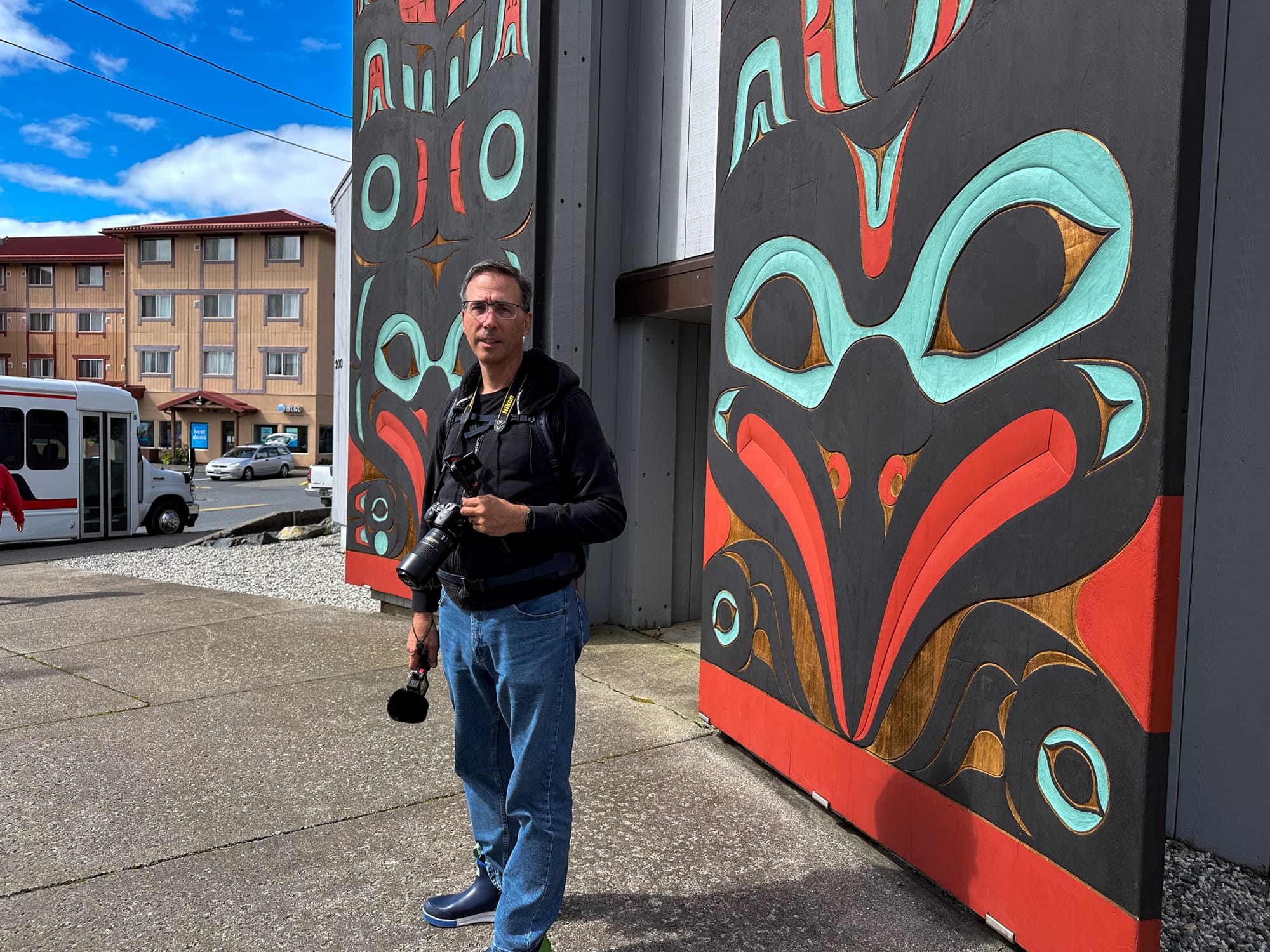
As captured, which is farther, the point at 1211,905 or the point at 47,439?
the point at 47,439

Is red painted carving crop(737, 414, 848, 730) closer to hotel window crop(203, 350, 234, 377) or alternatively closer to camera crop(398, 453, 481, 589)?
camera crop(398, 453, 481, 589)

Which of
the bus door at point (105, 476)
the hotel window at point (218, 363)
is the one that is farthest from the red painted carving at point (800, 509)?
the hotel window at point (218, 363)

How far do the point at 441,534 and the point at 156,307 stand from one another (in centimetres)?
4782

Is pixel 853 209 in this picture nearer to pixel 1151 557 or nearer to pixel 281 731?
pixel 1151 557

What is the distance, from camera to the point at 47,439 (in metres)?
13.9

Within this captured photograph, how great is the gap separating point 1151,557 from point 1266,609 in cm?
118

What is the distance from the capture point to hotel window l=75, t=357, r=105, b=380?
154 feet

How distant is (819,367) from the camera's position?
3.57 m

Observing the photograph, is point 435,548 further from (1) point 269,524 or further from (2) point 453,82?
(1) point 269,524

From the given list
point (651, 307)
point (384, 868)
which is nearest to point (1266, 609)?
point (384, 868)

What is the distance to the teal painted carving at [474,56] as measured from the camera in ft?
21.6

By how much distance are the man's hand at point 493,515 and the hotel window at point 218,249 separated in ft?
148

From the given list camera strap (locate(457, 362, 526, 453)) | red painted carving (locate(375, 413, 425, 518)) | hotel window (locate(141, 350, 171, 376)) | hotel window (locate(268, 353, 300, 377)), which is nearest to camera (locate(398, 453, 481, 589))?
camera strap (locate(457, 362, 526, 453))

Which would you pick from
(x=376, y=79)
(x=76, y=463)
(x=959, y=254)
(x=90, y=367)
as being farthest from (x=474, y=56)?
(x=90, y=367)
